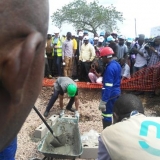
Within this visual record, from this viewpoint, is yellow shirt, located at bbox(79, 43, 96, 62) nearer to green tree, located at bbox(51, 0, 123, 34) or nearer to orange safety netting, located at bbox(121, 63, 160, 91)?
orange safety netting, located at bbox(121, 63, 160, 91)

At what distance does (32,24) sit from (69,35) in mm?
10295

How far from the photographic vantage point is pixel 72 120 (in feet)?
17.6

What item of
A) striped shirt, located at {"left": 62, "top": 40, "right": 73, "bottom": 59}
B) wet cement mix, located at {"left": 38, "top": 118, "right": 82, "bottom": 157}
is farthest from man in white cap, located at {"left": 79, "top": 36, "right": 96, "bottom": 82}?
wet cement mix, located at {"left": 38, "top": 118, "right": 82, "bottom": 157}

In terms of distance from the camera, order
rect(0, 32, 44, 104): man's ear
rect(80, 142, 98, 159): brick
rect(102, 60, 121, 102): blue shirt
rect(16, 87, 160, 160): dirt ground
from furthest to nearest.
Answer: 1. rect(102, 60, 121, 102): blue shirt
2. rect(16, 87, 160, 160): dirt ground
3. rect(80, 142, 98, 159): brick
4. rect(0, 32, 44, 104): man's ear

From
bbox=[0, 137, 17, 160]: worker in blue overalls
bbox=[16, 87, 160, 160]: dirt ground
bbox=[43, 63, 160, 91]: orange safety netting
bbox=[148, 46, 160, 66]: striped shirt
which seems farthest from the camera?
bbox=[148, 46, 160, 66]: striped shirt

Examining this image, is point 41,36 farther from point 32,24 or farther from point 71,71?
point 71,71

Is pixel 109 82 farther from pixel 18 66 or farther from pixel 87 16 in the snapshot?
pixel 87 16

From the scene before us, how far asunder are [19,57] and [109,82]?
4.95 metres

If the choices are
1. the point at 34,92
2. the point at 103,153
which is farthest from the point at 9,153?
the point at 34,92

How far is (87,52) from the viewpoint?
10492mm

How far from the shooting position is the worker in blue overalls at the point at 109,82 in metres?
5.38

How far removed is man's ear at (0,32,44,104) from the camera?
472mm

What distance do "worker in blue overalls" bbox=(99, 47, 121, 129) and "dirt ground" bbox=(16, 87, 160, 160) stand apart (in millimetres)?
881

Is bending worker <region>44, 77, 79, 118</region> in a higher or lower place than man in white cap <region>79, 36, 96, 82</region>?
lower
